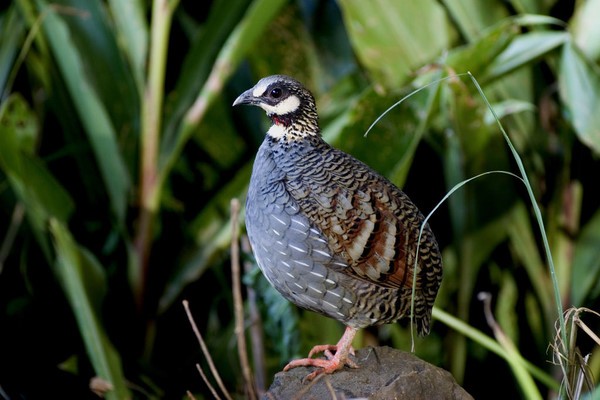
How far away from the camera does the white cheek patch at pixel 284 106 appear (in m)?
2.32

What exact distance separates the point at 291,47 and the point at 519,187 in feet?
3.90

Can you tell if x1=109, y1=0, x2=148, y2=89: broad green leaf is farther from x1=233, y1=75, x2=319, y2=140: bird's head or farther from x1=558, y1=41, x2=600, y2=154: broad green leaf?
x1=558, y1=41, x2=600, y2=154: broad green leaf

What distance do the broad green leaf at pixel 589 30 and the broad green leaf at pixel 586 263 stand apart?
0.67m

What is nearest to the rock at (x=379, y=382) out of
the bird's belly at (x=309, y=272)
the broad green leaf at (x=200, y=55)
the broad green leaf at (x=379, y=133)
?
the bird's belly at (x=309, y=272)

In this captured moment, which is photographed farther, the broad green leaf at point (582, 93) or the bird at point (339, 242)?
the broad green leaf at point (582, 93)

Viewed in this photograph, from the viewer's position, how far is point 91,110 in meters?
3.52

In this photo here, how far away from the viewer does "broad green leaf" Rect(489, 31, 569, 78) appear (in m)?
3.23

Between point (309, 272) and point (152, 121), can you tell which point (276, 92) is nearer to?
point (309, 272)

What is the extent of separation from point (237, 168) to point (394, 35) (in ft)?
3.10

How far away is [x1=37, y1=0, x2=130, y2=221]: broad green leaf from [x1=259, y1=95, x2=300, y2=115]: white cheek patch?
1352 mm

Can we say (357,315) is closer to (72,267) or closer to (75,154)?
(72,267)

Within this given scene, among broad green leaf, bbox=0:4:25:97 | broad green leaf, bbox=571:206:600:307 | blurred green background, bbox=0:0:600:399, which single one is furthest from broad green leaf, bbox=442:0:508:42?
broad green leaf, bbox=0:4:25:97

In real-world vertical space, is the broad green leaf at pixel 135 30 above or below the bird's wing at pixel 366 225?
above

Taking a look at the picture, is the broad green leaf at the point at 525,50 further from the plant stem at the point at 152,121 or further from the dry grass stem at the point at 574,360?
the dry grass stem at the point at 574,360
